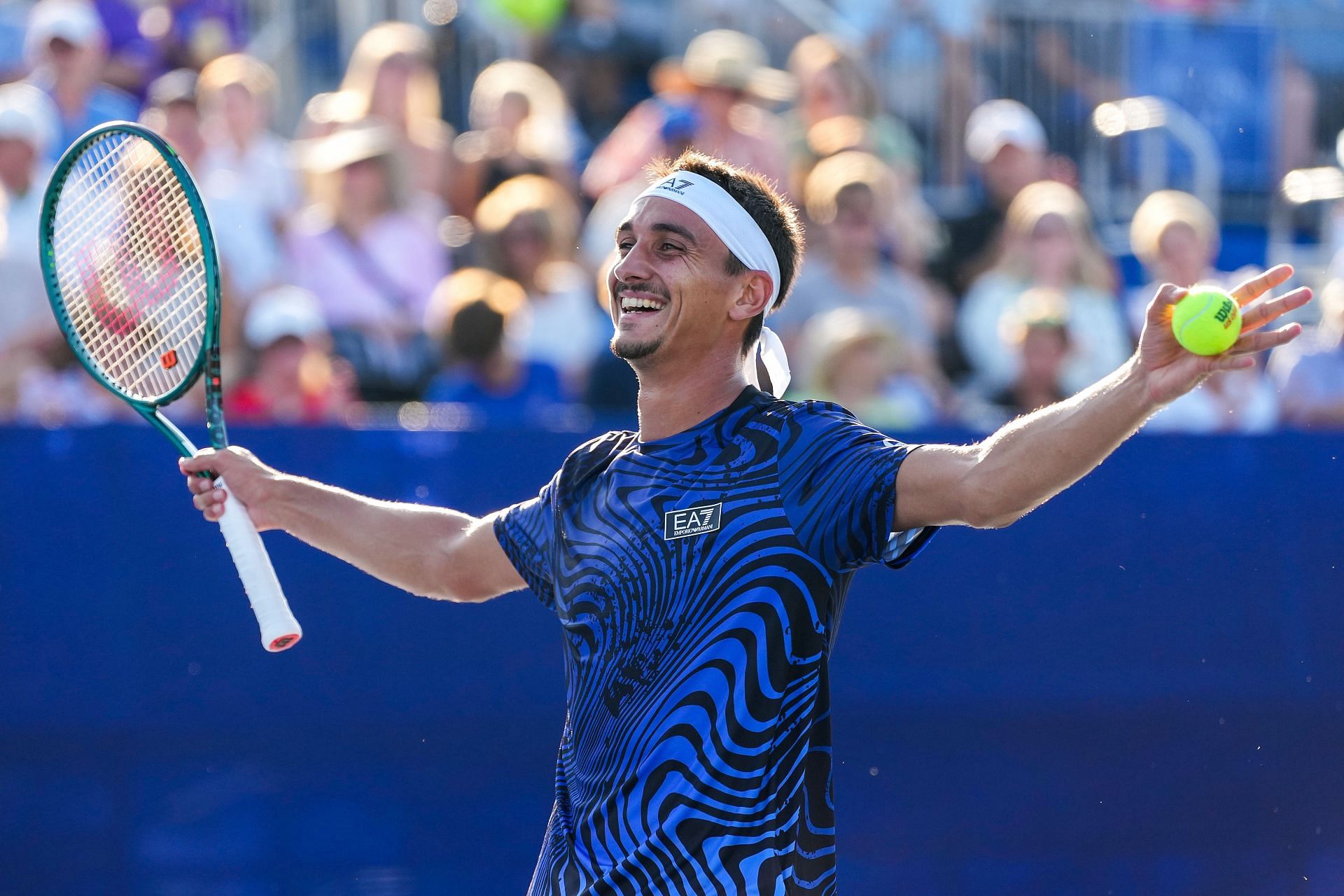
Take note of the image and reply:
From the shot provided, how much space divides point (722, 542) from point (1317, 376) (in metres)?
4.87

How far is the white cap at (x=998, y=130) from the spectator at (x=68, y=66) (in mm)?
3959

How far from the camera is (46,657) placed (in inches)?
227

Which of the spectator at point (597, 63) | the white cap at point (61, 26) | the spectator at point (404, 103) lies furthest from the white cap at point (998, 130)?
the white cap at point (61, 26)

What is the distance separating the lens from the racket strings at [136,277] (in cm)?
437

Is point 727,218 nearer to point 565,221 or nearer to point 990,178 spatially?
point 565,221

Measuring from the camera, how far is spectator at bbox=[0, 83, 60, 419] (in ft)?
20.6

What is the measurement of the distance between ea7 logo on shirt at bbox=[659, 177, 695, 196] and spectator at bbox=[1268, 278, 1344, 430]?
4334mm

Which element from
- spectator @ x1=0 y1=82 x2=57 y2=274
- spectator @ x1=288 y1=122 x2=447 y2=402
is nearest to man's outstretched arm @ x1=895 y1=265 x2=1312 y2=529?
spectator @ x1=288 y1=122 x2=447 y2=402

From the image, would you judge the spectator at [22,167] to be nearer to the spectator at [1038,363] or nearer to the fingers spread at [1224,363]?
the spectator at [1038,363]

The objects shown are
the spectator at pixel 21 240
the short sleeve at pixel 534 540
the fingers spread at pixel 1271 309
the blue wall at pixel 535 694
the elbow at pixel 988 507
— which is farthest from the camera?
the spectator at pixel 21 240

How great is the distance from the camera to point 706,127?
8055 millimetres

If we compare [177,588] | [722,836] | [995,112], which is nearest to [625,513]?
[722,836]

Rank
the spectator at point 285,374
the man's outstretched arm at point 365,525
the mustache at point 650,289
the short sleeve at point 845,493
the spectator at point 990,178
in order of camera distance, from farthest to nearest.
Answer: the spectator at point 990,178
the spectator at point 285,374
the man's outstretched arm at point 365,525
the mustache at point 650,289
the short sleeve at point 845,493

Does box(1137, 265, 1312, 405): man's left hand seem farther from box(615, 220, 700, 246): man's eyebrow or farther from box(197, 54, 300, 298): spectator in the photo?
box(197, 54, 300, 298): spectator
